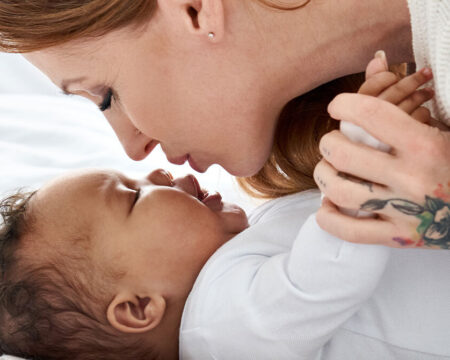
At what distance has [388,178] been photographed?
946mm

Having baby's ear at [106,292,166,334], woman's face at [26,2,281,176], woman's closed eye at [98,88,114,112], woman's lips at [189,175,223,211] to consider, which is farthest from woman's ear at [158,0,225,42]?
baby's ear at [106,292,166,334]

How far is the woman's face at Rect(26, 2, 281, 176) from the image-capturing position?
124 cm

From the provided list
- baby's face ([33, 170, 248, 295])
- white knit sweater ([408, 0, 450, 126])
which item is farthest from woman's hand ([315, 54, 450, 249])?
baby's face ([33, 170, 248, 295])

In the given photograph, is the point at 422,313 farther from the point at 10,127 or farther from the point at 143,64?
the point at 10,127

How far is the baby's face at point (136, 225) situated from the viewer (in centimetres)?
129

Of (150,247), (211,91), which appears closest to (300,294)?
(150,247)

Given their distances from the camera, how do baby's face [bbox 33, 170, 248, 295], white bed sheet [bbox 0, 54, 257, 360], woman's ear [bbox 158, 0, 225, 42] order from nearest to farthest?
woman's ear [bbox 158, 0, 225, 42]
baby's face [bbox 33, 170, 248, 295]
white bed sheet [bbox 0, 54, 257, 360]

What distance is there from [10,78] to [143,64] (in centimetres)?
162

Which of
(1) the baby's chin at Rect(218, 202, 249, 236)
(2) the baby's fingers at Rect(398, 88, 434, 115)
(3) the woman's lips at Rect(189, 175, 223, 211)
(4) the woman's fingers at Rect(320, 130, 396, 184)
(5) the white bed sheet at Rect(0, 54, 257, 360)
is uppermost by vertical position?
(2) the baby's fingers at Rect(398, 88, 434, 115)

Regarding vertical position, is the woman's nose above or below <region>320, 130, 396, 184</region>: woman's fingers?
below

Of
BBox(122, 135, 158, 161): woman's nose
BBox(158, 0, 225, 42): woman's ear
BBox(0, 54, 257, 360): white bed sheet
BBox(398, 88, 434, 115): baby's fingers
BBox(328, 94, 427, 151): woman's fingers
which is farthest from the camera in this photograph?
BBox(0, 54, 257, 360): white bed sheet

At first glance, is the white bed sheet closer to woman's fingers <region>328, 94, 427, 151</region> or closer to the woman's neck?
the woman's neck

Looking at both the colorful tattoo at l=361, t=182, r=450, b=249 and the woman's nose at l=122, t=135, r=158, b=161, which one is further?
the woman's nose at l=122, t=135, r=158, b=161

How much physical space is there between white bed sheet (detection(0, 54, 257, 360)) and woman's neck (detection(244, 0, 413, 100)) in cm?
67
